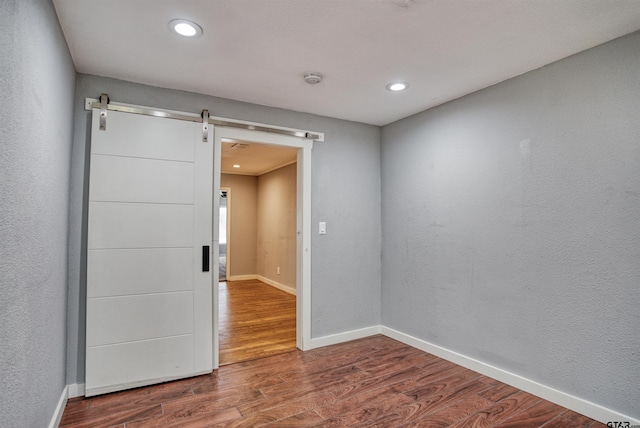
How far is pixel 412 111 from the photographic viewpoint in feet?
11.4

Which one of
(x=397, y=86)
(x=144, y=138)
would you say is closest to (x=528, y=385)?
(x=397, y=86)

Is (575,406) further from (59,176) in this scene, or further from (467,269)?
(59,176)

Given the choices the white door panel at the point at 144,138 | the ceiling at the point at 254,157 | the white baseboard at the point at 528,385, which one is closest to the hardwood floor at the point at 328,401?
the white baseboard at the point at 528,385

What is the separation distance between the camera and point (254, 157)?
6.11 metres

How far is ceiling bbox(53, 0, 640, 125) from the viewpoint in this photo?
181 cm

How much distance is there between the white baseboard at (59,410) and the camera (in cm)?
199

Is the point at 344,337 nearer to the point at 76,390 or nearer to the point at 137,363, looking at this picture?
the point at 137,363

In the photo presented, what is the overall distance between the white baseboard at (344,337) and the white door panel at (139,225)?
162 centimetres

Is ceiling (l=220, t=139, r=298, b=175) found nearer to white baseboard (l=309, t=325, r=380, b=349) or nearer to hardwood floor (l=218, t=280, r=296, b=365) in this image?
hardwood floor (l=218, t=280, r=296, b=365)

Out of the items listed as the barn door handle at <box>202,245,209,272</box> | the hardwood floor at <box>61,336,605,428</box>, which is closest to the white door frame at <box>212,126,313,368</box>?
the hardwood floor at <box>61,336,605,428</box>

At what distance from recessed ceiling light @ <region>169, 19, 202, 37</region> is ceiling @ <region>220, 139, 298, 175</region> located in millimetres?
2656

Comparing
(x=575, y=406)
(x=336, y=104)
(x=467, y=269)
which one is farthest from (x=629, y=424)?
(x=336, y=104)

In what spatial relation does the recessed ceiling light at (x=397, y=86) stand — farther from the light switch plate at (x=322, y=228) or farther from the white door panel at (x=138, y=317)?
the white door panel at (x=138, y=317)

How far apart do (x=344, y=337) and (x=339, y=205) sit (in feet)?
4.68
